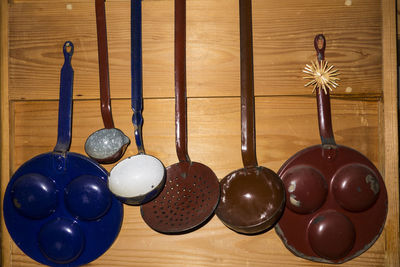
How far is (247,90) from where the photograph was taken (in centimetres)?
61

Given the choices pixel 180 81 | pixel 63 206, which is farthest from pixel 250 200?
pixel 63 206

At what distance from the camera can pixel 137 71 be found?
2.02ft

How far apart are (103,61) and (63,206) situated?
1.09 ft

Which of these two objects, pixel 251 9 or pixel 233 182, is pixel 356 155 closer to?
pixel 233 182

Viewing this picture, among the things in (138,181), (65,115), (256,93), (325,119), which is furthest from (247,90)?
(65,115)

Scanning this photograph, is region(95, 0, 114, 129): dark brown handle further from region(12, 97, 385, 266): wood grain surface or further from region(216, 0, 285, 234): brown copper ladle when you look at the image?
region(216, 0, 285, 234): brown copper ladle

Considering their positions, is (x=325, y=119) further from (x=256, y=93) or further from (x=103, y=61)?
(x=103, y=61)

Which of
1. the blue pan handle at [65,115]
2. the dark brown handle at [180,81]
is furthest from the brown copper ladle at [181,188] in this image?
the blue pan handle at [65,115]

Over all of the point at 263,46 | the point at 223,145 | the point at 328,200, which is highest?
the point at 263,46

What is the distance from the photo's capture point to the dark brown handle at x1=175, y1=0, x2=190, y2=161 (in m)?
0.61

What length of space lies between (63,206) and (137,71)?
34cm

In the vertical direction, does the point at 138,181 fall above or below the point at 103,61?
below

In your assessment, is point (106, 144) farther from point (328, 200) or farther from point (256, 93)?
point (328, 200)

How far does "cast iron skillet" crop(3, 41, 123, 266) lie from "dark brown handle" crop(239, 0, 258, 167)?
30 cm
